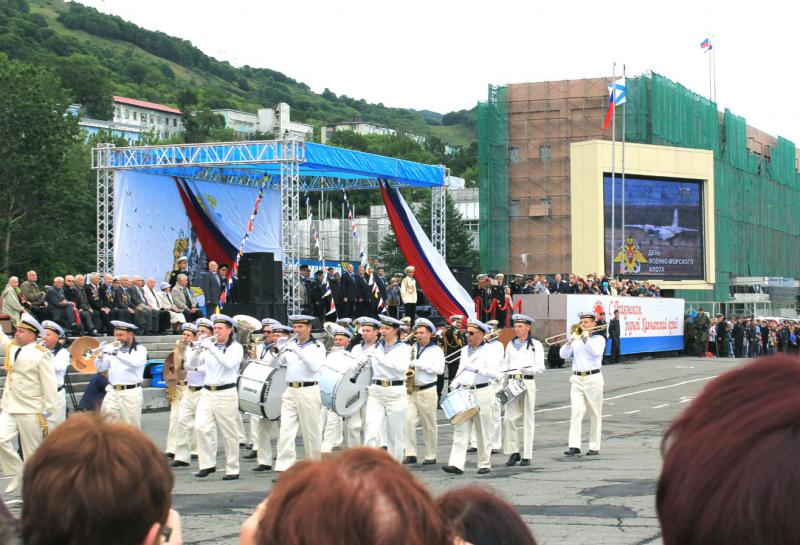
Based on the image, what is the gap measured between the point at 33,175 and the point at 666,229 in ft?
97.3

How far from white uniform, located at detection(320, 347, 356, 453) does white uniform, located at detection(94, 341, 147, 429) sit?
2442mm

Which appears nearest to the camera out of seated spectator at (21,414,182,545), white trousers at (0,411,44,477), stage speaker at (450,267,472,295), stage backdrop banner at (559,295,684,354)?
seated spectator at (21,414,182,545)

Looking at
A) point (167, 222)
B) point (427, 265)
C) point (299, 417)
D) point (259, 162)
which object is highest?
point (259, 162)

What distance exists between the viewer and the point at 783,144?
76562 millimetres

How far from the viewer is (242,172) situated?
125 ft

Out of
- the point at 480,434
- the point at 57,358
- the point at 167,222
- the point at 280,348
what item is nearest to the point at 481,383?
the point at 480,434

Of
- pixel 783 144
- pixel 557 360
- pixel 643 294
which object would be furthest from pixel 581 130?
pixel 557 360

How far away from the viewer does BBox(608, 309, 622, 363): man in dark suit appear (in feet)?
114

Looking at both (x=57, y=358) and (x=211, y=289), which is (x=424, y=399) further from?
(x=211, y=289)

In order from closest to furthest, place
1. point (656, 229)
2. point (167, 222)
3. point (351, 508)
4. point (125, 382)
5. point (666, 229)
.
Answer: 1. point (351, 508)
2. point (125, 382)
3. point (167, 222)
4. point (656, 229)
5. point (666, 229)

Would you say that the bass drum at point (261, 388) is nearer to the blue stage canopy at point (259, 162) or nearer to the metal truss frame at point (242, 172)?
the metal truss frame at point (242, 172)

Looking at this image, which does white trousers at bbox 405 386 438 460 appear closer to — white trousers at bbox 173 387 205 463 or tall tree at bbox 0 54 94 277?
white trousers at bbox 173 387 205 463

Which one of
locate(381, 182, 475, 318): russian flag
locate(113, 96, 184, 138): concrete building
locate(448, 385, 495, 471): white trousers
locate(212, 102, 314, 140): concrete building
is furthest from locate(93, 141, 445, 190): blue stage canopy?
locate(113, 96, 184, 138): concrete building

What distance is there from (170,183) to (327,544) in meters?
34.2
